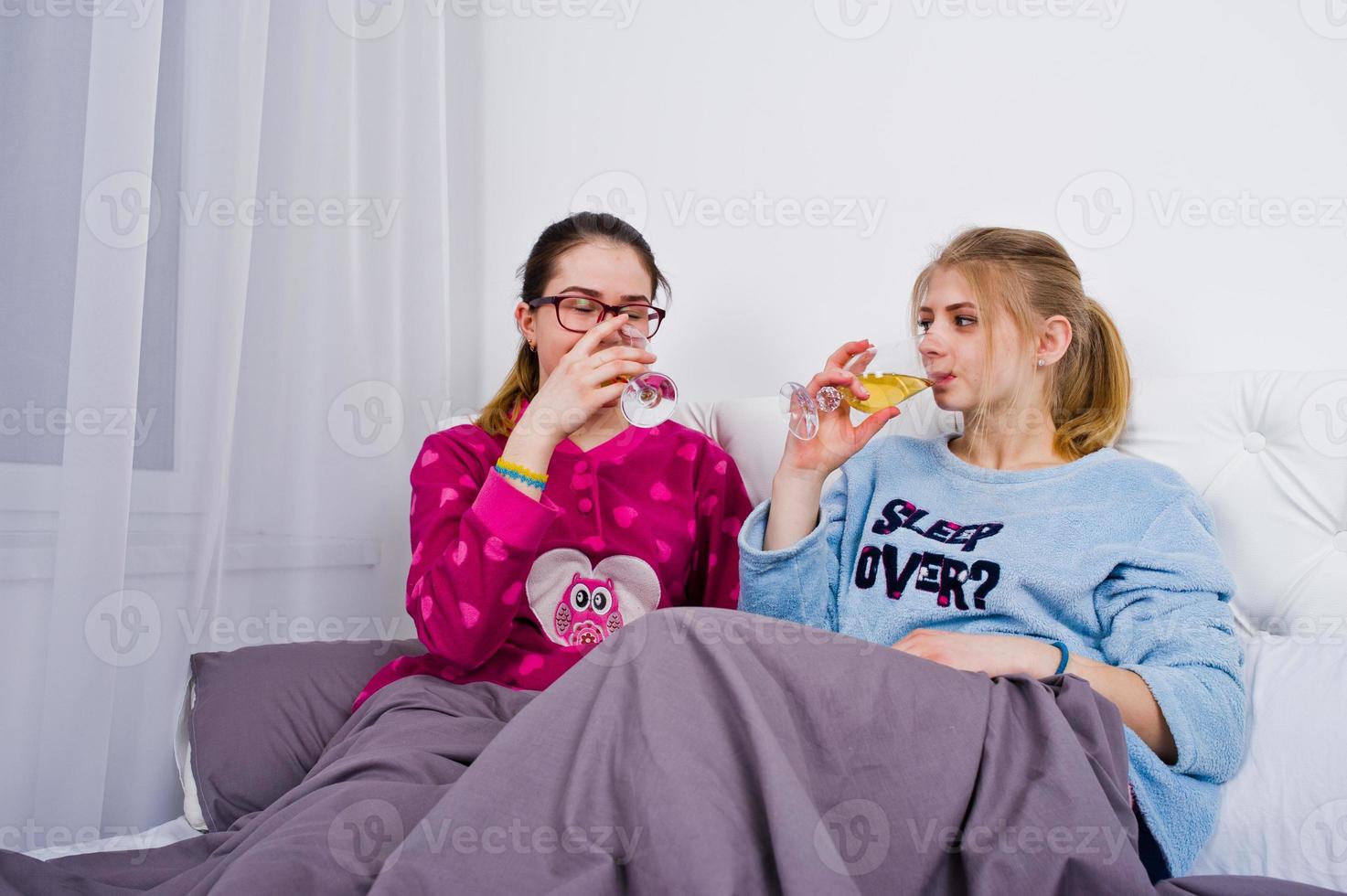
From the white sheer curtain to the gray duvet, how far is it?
18.9 inches

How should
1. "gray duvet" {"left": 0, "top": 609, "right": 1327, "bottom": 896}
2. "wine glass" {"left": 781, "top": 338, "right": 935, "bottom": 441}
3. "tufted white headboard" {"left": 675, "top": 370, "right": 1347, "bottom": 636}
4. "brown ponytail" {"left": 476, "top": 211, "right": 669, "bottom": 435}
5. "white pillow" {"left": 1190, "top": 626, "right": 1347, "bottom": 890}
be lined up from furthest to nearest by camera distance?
"brown ponytail" {"left": 476, "top": 211, "right": 669, "bottom": 435}, "wine glass" {"left": 781, "top": 338, "right": 935, "bottom": 441}, "tufted white headboard" {"left": 675, "top": 370, "right": 1347, "bottom": 636}, "white pillow" {"left": 1190, "top": 626, "right": 1347, "bottom": 890}, "gray duvet" {"left": 0, "top": 609, "right": 1327, "bottom": 896}

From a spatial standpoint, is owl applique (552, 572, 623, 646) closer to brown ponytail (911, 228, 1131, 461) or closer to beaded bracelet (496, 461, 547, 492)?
beaded bracelet (496, 461, 547, 492)

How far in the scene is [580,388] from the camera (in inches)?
53.6

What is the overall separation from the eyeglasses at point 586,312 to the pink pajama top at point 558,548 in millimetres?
192

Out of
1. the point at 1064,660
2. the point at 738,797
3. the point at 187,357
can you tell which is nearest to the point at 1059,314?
the point at 1064,660

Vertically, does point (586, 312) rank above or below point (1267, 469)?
above

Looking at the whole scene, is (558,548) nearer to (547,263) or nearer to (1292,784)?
(547,263)

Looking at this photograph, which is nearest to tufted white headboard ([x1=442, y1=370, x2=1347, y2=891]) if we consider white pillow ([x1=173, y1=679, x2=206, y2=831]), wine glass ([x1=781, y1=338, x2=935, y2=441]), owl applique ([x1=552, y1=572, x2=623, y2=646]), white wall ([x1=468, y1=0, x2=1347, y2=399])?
white wall ([x1=468, y1=0, x2=1347, y2=399])

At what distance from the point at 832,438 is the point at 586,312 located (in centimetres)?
41

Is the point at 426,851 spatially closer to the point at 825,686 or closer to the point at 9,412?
the point at 825,686

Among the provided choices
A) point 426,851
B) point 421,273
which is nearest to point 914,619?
point 426,851

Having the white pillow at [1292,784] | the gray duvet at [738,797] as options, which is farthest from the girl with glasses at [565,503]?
the white pillow at [1292,784]

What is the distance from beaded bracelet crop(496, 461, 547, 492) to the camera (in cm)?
134

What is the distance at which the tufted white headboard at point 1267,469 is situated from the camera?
129 centimetres
